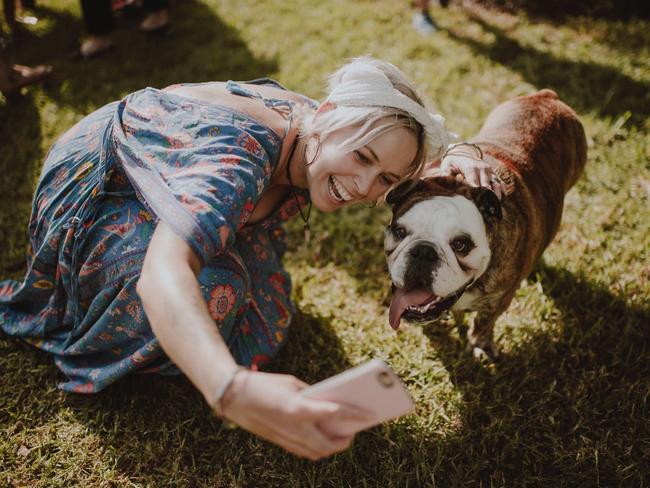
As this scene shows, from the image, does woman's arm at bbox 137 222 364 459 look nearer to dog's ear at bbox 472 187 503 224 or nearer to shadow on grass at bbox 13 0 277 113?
dog's ear at bbox 472 187 503 224

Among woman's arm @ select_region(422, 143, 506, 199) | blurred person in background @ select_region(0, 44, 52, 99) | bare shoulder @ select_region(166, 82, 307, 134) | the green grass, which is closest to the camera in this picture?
bare shoulder @ select_region(166, 82, 307, 134)

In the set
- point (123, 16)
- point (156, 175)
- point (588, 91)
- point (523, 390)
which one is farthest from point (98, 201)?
point (123, 16)

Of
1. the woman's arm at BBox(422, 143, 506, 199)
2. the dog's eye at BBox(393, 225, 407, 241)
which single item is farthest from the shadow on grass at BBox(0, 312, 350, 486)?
the woman's arm at BBox(422, 143, 506, 199)

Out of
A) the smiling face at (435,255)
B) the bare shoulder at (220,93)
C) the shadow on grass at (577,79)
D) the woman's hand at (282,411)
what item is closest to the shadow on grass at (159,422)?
the smiling face at (435,255)

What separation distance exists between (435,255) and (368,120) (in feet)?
2.12

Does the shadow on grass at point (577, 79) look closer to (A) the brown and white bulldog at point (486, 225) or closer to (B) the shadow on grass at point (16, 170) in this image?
(A) the brown and white bulldog at point (486, 225)

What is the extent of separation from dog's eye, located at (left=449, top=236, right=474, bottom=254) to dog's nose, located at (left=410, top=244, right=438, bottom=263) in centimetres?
10

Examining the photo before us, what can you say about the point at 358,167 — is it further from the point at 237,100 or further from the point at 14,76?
the point at 14,76

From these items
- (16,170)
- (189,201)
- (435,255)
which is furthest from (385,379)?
(16,170)

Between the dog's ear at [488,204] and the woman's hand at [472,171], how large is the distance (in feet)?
0.16

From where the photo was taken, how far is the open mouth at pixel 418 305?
7.46ft

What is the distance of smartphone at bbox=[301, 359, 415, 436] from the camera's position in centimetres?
125

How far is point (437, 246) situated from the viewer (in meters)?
2.17

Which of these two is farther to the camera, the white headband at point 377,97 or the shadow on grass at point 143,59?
the shadow on grass at point 143,59
